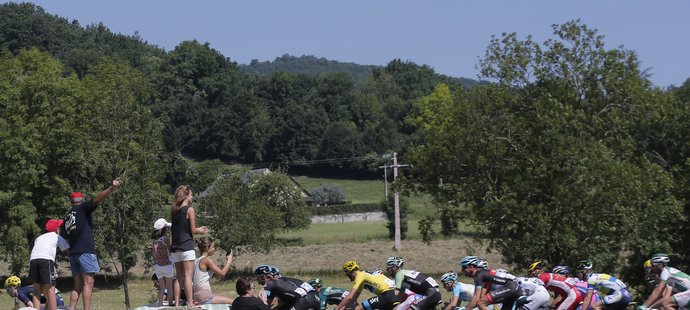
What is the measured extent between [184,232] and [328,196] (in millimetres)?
94552

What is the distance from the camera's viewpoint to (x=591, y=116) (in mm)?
44062

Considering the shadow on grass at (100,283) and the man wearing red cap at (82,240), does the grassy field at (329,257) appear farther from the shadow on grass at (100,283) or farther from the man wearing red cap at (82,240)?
the man wearing red cap at (82,240)

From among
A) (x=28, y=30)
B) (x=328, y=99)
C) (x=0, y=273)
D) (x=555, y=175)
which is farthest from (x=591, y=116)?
(x=28, y=30)

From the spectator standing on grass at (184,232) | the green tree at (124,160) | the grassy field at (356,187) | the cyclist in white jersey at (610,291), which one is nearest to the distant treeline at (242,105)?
the grassy field at (356,187)

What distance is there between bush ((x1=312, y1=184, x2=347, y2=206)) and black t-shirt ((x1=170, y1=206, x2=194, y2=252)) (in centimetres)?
9310

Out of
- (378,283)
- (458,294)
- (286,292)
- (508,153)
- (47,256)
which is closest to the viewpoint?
(47,256)

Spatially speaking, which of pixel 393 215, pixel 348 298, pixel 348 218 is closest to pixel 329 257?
pixel 393 215

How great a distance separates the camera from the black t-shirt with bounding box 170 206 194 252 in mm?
16359

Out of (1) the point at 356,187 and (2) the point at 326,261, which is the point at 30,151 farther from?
(1) the point at 356,187

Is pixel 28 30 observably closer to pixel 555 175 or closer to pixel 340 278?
pixel 340 278

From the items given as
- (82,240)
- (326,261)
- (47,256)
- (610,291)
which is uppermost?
(82,240)

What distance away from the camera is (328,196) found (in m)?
111

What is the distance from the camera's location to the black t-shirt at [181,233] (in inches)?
644

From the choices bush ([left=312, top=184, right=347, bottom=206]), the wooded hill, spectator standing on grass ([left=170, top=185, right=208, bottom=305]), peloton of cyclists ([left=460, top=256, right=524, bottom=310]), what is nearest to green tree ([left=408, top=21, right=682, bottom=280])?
the wooded hill
